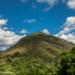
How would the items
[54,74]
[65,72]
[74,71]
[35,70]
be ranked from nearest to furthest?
[74,71] < [65,72] < [54,74] < [35,70]

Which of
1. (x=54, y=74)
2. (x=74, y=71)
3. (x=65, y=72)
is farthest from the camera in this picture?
(x=54, y=74)

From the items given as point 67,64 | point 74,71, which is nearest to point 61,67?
point 67,64

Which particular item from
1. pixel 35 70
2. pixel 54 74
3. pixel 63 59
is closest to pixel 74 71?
pixel 63 59

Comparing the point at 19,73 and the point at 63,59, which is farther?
the point at 19,73

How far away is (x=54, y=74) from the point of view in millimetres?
137625

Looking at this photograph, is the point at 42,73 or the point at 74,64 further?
the point at 42,73

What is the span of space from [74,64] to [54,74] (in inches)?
844

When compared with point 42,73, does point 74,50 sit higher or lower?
higher

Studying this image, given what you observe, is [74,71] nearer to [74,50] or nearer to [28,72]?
[74,50]

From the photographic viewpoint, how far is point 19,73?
5856 inches

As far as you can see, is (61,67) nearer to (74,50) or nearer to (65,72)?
(65,72)

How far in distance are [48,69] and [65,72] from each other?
1178 inches

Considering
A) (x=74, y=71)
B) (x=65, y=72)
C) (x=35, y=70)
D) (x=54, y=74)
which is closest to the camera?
(x=74, y=71)

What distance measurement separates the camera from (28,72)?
150 meters
